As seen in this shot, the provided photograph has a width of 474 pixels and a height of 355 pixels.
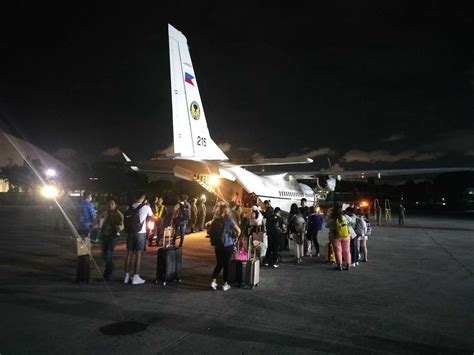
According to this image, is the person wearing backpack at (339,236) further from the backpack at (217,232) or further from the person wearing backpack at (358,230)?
the backpack at (217,232)

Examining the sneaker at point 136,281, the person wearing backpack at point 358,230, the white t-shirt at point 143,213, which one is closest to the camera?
the sneaker at point 136,281

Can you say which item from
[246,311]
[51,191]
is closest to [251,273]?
[246,311]

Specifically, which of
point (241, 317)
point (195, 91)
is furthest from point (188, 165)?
point (241, 317)

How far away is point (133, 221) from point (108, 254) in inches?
36.8

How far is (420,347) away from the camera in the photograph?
439 centimetres

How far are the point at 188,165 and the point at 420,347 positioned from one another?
10097 mm

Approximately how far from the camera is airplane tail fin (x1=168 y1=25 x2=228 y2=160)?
14.0 m

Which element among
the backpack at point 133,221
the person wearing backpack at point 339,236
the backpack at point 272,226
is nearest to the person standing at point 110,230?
the backpack at point 133,221

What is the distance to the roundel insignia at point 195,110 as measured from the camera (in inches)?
584

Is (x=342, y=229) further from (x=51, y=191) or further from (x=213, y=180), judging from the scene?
(x=51, y=191)

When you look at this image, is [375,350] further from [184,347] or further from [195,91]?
[195,91]

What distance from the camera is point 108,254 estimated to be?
25.1 feet

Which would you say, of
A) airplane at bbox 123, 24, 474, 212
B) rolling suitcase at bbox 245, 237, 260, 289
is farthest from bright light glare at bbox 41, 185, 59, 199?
rolling suitcase at bbox 245, 237, 260, 289

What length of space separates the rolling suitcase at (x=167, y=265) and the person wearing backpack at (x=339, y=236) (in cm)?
412
